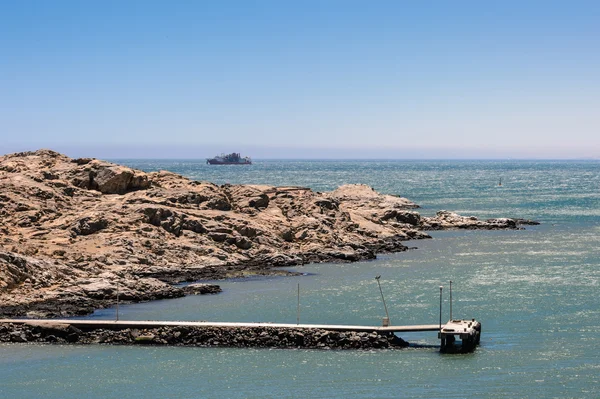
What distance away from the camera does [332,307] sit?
47.0 m

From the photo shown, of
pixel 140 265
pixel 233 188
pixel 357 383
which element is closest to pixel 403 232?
pixel 233 188

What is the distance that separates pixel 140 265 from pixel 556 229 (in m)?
47.1

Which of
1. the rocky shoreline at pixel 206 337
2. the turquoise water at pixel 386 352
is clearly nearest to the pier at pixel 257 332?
the rocky shoreline at pixel 206 337

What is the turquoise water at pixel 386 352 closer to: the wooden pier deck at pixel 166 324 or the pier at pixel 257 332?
the pier at pixel 257 332

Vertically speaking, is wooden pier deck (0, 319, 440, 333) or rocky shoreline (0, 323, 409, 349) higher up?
wooden pier deck (0, 319, 440, 333)

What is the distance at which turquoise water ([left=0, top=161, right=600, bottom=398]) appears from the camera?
110 ft

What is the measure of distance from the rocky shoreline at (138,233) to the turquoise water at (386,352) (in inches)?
→ 122

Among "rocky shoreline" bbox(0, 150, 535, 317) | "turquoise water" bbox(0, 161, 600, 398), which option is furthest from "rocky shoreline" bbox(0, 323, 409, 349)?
"rocky shoreline" bbox(0, 150, 535, 317)

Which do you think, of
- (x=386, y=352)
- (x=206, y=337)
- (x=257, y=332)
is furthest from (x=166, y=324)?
(x=386, y=352)

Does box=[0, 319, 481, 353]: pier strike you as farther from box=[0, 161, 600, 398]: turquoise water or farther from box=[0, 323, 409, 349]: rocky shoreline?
box=[0, 161, 600, 398]: turquoise water

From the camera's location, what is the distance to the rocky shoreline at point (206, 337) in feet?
128

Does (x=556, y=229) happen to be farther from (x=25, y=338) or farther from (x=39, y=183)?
(x=25, y=338)

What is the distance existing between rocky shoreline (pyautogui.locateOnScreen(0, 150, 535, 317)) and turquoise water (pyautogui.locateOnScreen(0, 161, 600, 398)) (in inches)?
122

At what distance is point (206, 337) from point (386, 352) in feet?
27.3
